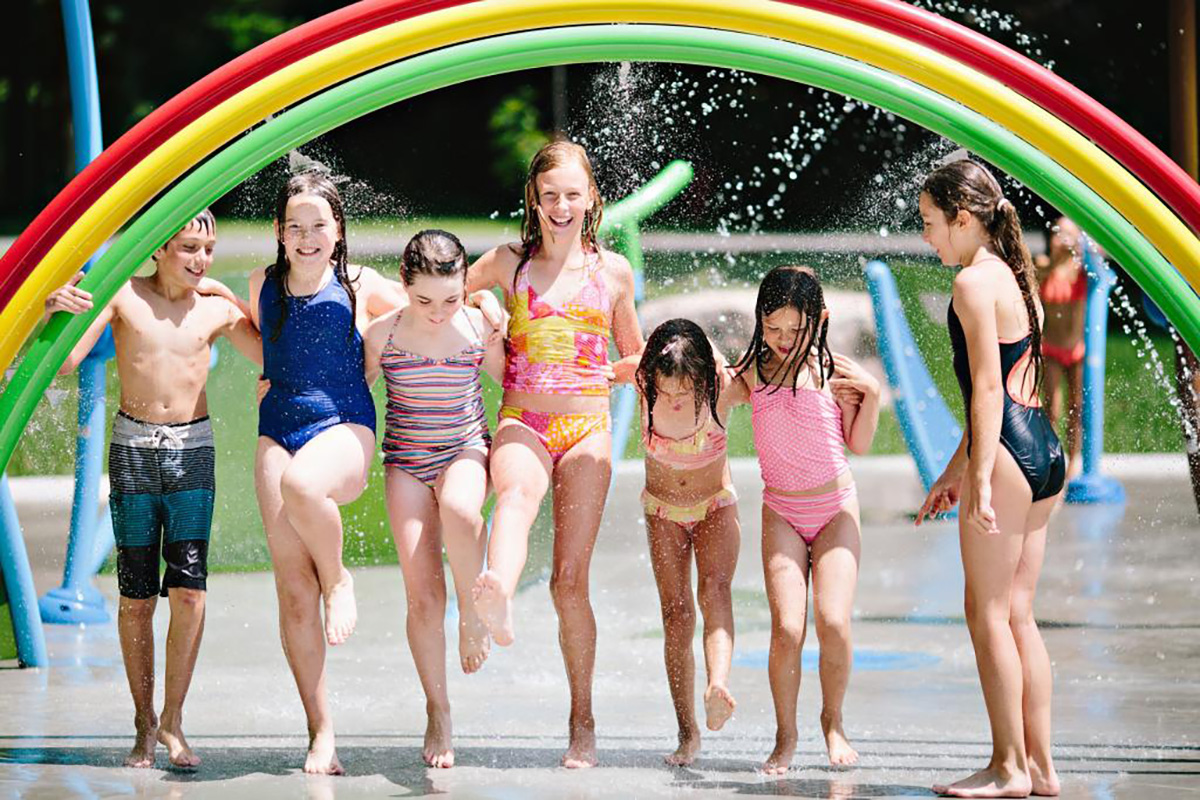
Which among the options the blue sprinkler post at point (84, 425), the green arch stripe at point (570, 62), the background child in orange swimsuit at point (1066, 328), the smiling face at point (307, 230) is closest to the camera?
the green arch stripe at point (570, 62)

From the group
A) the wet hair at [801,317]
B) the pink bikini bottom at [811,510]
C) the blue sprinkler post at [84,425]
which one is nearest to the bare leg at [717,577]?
the pink bikini bottom at [811,510]

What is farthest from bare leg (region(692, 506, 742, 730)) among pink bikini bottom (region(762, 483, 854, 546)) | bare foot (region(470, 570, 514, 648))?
bare foot (region(470, 570, 514, 648))

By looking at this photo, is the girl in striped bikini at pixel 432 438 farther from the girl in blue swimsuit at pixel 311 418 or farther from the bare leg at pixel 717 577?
the bare leg at pixel 717 577

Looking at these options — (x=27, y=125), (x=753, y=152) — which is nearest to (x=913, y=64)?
(x=753, y=152)

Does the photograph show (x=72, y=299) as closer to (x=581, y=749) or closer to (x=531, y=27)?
(x=531, y=27)

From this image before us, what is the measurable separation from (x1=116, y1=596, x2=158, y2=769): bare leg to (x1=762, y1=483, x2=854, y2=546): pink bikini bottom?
7.57ft

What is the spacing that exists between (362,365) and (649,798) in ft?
6.02

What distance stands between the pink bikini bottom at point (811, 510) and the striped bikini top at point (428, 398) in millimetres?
1145

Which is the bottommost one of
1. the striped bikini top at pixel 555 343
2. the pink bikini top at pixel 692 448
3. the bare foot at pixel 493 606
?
the bare foot at pixel 493 606

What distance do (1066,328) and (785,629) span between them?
7.26m

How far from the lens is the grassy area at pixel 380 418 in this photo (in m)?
9.75

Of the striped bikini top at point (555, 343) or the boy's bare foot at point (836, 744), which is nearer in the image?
the boy's bare foot at point (836, 744)

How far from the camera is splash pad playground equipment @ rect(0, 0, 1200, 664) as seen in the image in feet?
18.9

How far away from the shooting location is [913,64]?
576cm
